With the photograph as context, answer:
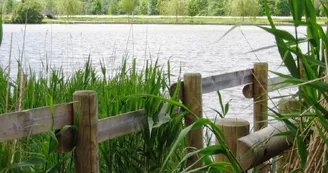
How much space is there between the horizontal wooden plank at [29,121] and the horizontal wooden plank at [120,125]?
0.21m

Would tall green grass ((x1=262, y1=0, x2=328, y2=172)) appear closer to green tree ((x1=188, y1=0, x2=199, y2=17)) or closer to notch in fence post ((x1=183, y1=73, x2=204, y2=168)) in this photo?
notch in fence post ((x1=183, y1=73, x2=204, y2=168))

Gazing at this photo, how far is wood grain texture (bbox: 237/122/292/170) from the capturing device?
0.85 meters

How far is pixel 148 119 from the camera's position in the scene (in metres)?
2.53

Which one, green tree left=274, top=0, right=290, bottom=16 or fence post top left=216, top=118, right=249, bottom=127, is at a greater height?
green tree left=274, top=0, right=290, bottom=16

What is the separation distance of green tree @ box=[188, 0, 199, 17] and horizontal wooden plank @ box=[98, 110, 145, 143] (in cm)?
4782

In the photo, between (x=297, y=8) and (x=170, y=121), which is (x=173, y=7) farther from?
(x=297, y=8)

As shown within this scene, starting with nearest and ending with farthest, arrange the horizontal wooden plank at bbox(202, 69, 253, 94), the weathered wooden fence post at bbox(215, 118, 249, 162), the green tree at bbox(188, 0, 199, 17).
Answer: the weathered wooden fence post at bbox(215, 118, 249, 162) < the horizontal wooden plank at bbox(202, 69, 253, 94) < the green tree at bbox(188, 0, 199, 17)

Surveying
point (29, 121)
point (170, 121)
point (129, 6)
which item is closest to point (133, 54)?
point (170, 121)

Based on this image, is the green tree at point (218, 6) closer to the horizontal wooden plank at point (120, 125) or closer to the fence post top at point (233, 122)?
the horizontal wooden plank at point (120, 125)

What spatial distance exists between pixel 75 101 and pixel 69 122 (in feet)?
0.34

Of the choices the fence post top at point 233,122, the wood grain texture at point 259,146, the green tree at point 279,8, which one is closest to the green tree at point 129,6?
the green tree at point 279,8

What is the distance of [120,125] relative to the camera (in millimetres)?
2500

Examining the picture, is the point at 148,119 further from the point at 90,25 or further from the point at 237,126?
the point at 90,25

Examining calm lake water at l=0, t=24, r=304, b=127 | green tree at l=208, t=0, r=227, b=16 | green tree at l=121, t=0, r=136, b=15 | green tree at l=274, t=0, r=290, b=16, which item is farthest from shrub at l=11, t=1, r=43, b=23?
green tree at l=208, t=0, r=227, b=16
